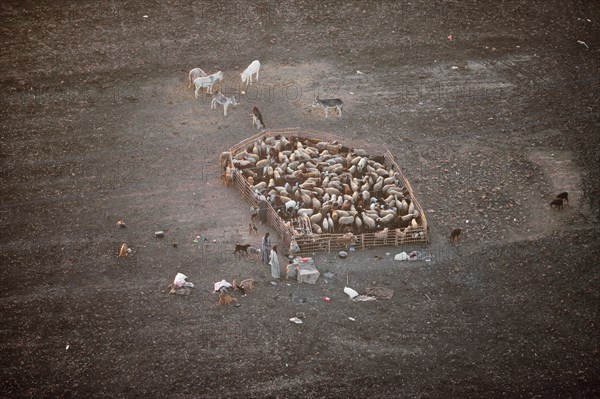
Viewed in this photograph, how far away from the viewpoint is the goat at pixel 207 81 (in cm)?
2734

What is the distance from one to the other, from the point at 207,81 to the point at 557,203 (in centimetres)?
1262

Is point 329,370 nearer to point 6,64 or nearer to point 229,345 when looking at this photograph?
point 229,345

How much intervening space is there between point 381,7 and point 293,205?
14824 millimetres

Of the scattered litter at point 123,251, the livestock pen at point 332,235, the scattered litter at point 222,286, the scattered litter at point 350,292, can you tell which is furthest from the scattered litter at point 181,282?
the scattered litter at point 350,292

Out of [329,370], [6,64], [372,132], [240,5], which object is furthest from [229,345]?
[240,5]

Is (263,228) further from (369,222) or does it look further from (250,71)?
(250,71)

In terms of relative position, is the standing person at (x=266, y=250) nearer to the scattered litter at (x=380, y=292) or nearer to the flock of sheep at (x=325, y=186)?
the flock of sheep at (x=325, y=186)

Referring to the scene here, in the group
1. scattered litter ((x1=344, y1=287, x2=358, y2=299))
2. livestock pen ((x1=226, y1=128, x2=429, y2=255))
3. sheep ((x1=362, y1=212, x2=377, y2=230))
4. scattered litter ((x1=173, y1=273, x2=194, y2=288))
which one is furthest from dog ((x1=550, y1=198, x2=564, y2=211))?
scattered litter ((x1=173, y1=273, x2=194, y2=288))

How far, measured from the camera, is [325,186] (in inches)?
902

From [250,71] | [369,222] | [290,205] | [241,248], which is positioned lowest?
[241,248]

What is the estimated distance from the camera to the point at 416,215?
22.1 metres

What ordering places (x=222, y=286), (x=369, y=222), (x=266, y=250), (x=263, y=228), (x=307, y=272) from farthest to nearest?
(x=263, y=228) < (x=369, y=222) < (x=266, y=250) < (x=307, y=272) < (x=222, y=286)

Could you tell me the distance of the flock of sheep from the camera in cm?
2181

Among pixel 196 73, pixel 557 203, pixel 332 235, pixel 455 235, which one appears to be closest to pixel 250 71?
pixel 196 73
